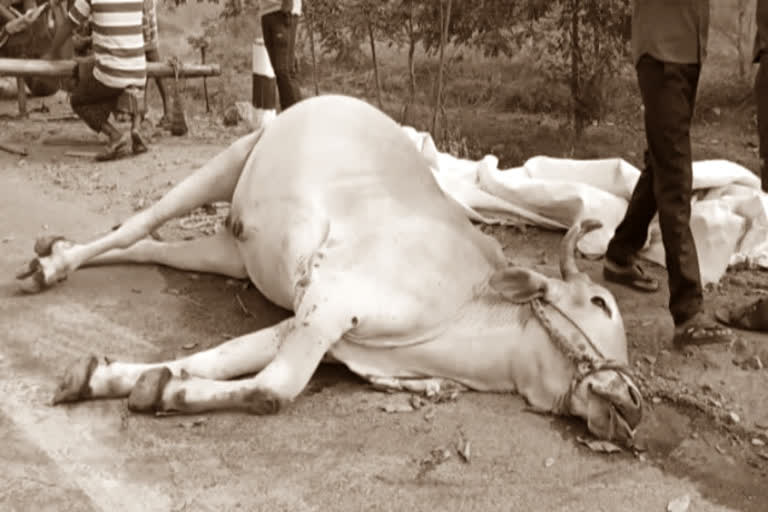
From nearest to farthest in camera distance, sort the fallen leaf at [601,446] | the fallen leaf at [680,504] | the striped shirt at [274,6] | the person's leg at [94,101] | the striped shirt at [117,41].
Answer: the fallen leaf at [680,504], the fallen leaf at [601,446], the striped shirt at [274,6], the striped shirt at [117,41], the person's leg at [94,101]

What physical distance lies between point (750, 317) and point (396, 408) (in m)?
1.80

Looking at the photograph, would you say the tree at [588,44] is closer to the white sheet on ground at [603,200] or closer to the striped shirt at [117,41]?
the white sheet on ground at [603,200]

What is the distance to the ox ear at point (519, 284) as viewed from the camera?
353 cm

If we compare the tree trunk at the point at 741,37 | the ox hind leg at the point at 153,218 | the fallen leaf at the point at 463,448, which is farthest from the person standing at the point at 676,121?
the tree trunk at the point at 741,37

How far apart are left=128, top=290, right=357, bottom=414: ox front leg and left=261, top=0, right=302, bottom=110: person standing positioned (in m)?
3.89

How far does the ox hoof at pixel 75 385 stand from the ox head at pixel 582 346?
4.80ft

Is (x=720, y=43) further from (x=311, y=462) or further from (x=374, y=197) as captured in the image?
(x=311, y=462)

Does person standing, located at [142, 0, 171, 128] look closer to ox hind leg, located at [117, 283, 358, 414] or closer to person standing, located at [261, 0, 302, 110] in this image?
person standing, located at [261, 0, 302, 110]

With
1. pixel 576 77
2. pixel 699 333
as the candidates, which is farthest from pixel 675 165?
pixel 576 77

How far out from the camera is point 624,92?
10469 millimetres

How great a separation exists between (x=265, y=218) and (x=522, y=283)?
115 centimetres

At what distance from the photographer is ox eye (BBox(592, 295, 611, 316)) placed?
3.45 metres

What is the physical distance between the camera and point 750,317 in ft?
14.4

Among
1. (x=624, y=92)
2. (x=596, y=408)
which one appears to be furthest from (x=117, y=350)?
(x=624, y=92)
